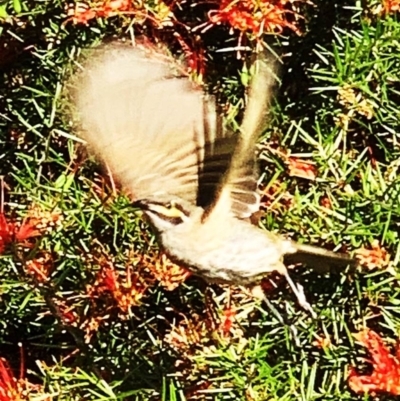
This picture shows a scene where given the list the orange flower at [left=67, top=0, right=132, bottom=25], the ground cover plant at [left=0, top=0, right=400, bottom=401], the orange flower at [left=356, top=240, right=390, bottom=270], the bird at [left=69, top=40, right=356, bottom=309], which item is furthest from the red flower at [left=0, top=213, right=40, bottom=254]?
the orange flower at [left=356, top=240, right=390, bottom=270]

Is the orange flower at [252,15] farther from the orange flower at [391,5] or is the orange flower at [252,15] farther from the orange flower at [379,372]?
the orange flower at [379,372]

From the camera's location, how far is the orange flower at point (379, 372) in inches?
60.1

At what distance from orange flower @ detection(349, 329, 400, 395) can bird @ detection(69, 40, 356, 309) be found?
0.30 ft

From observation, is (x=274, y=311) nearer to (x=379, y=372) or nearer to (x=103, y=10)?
(x=379, y=372)

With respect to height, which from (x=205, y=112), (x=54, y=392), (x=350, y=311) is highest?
(x=205, y=112)

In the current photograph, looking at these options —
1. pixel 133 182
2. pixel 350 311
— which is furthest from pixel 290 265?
pixel 133 182

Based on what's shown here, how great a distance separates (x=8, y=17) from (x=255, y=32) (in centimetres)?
34

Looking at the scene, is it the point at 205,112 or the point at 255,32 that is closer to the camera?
the point at 205,112

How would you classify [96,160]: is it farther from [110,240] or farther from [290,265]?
[290,265]

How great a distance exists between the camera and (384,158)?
1.66 m

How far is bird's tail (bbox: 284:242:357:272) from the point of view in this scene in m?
1.58

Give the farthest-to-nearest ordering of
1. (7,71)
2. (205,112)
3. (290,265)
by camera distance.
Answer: (7,71) < (290,265) < (205,112)

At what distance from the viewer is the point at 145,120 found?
1.49 m

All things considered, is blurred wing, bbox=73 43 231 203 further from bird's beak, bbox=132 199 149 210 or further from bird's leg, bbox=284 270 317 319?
bird's leg, bbox=284 270 317 319
